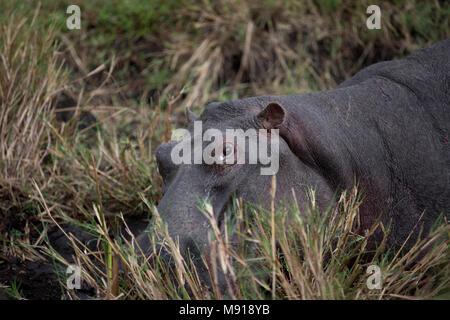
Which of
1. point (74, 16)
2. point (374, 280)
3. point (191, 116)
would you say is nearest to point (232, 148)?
point (191, 116)

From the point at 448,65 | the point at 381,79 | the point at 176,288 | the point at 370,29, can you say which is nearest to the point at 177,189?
the point at 176,288

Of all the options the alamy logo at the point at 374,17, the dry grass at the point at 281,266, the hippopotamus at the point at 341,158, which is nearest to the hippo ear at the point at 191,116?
the hippopotamus at the point at 341,158

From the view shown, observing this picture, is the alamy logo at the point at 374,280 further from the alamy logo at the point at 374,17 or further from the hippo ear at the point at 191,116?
the alamy logo at the point at 374,17

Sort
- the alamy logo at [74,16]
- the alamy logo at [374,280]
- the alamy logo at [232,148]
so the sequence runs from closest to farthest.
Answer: the alamy logo at [374,280] < the alamy logo at [232,148] < the alamy logo at [74,16]

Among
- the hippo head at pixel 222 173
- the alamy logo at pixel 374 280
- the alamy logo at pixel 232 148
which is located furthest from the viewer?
the alamy logo at pixel 232 148

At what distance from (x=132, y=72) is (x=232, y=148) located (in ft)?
12.0

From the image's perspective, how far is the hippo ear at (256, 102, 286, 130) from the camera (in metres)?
2.19

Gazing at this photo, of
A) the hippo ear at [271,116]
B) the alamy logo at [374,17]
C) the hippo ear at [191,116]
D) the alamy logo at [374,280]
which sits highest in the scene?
the alamy logo at [374,17]

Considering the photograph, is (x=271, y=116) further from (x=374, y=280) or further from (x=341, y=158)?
(x=374, y=280)

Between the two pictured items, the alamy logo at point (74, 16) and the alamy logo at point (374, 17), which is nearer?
the alamy logo at point (374, 17)

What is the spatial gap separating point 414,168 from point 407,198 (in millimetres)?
134

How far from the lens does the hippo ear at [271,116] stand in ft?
7.17
